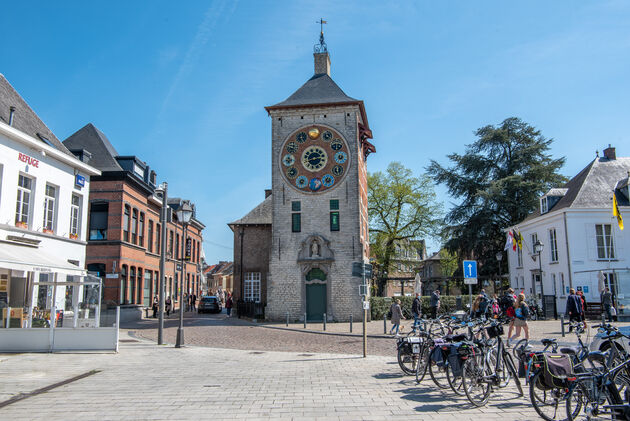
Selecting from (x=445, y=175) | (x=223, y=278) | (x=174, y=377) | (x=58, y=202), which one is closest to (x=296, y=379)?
(x=174, y=377)

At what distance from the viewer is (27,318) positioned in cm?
1469

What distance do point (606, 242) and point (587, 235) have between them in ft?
3.76

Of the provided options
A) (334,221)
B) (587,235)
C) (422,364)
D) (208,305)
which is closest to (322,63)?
(334,221)

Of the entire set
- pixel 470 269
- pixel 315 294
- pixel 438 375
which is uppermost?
pixel 470 269

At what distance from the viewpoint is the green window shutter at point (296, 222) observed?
29.5m

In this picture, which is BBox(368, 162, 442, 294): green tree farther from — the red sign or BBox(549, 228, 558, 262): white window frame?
the red sign

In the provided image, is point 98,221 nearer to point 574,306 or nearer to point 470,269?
point 470,269

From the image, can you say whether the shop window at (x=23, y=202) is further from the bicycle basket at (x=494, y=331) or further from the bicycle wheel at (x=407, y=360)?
the bicycle basket at (x=494, y=331)

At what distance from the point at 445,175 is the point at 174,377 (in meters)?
34.1

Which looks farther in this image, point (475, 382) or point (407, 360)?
point (407, 360)

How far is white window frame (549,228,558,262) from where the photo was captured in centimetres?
2987

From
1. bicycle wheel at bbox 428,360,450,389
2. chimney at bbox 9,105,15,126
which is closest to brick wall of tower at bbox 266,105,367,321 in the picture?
chimney at bbox 9,105,15,126

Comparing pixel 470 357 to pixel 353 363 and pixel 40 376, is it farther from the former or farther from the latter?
pixel 40 376

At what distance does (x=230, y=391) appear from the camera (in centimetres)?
861
